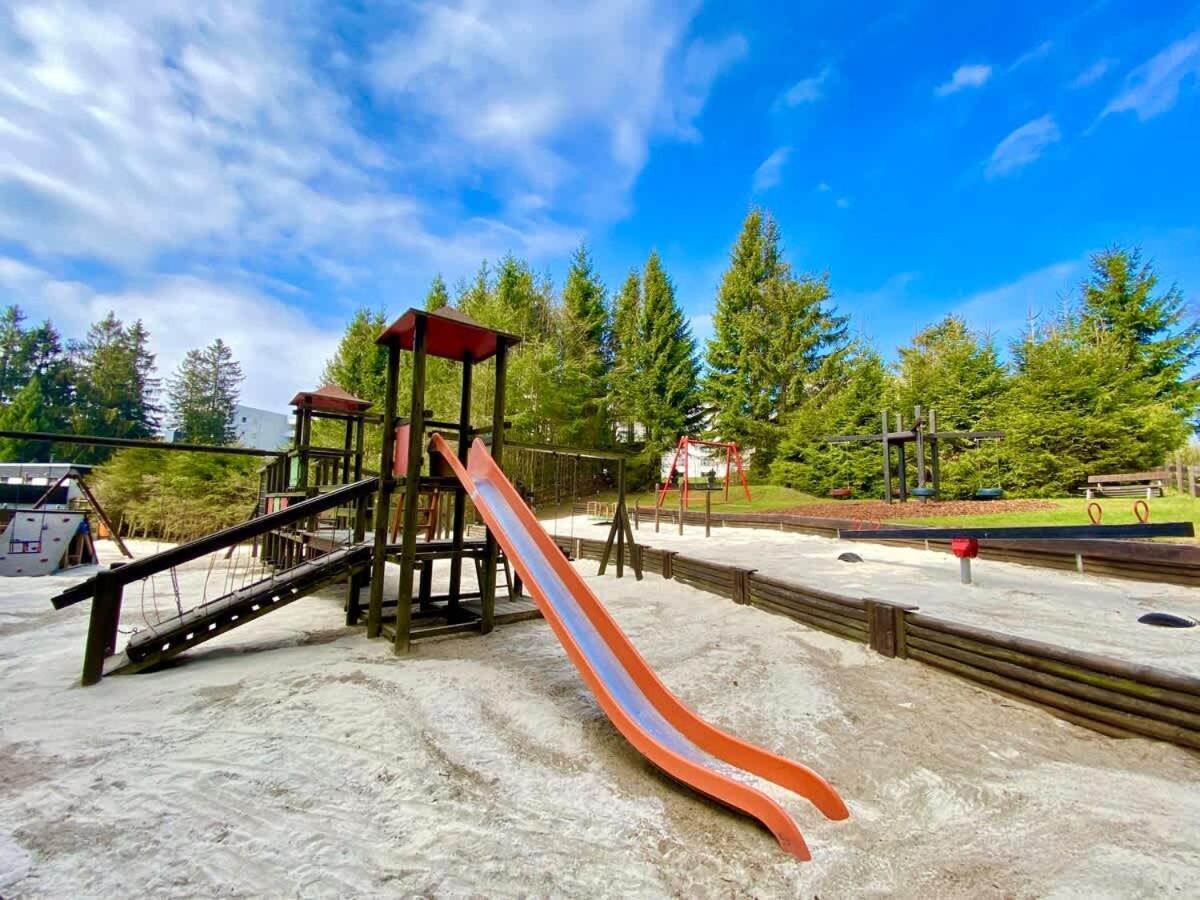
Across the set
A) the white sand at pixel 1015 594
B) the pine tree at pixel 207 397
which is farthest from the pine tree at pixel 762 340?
the pine tree at pixel 207 397

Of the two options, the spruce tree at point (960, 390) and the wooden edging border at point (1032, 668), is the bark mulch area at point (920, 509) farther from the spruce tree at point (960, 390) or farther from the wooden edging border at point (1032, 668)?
the wooden edging border at point (1032, 668)

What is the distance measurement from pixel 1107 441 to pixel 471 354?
21.2m

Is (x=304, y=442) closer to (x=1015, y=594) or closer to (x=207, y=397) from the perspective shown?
(x=1015, y=594)

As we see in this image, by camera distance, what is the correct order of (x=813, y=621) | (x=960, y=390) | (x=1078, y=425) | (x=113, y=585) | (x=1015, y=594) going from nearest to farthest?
(x=113, y=585) < (x=813, y=621) < (x=1015, y=594) < (x=1078, y=425) < (x=960, y=390)

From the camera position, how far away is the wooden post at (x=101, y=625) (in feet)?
12.2

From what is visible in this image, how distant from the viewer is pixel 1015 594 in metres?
6.55

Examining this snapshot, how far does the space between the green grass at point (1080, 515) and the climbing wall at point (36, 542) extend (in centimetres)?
1877

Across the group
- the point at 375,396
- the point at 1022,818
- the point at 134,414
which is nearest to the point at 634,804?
the point at 1022,818

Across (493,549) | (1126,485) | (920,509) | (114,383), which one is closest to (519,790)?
(493,549)

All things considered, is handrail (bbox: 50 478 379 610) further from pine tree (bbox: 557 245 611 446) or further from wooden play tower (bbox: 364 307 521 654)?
pine tree (bbox: 557 245 611 446)

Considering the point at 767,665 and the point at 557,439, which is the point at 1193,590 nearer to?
the point at 767,665

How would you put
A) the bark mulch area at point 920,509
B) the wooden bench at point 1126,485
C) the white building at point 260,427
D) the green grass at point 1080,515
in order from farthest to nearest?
the white building at point 260,427
the wooden bench at point 1126,485
the bark mulch area at point 920,509
the green grass at point 1080,515

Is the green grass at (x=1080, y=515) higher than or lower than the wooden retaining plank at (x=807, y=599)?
higher

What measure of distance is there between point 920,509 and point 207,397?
175 feet
